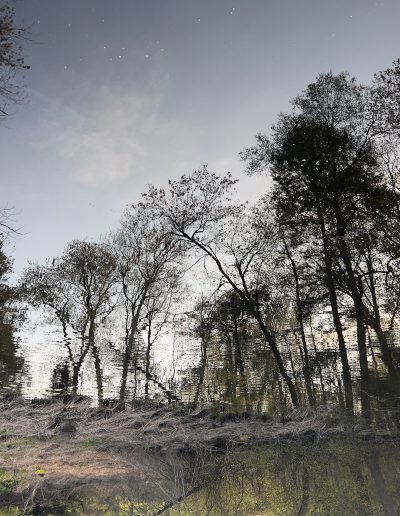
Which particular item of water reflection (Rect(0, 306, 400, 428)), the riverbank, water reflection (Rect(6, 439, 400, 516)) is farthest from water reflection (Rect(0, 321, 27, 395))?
water reflection (Rect(6, 439, 400, 516))

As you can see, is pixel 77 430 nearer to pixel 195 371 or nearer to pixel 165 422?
pixel 165 422

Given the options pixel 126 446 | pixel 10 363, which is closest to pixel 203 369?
pixel 126 446

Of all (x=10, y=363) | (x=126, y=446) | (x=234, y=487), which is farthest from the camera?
(x=10, y=363)

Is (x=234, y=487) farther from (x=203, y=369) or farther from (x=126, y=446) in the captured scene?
(x=203, y=369)

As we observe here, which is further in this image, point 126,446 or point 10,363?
point 10,363

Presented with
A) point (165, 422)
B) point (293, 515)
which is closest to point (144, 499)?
point (293, 515)

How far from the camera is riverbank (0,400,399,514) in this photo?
6906mm

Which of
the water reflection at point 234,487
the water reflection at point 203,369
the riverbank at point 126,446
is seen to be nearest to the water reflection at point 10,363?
the water reflection at point 203,369

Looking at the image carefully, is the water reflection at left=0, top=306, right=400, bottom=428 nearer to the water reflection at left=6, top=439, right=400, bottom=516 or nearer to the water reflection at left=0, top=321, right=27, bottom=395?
the water reflection at left=0, top=321, right=27, bottom=395

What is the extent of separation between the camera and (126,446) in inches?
422

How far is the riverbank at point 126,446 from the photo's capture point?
6.91 meters

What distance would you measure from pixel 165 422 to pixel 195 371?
4.19 metres

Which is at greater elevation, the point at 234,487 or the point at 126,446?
the point at 126,446

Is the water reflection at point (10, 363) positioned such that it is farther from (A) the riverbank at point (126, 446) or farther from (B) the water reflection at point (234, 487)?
(B) the water reflection at point (234, 487)
